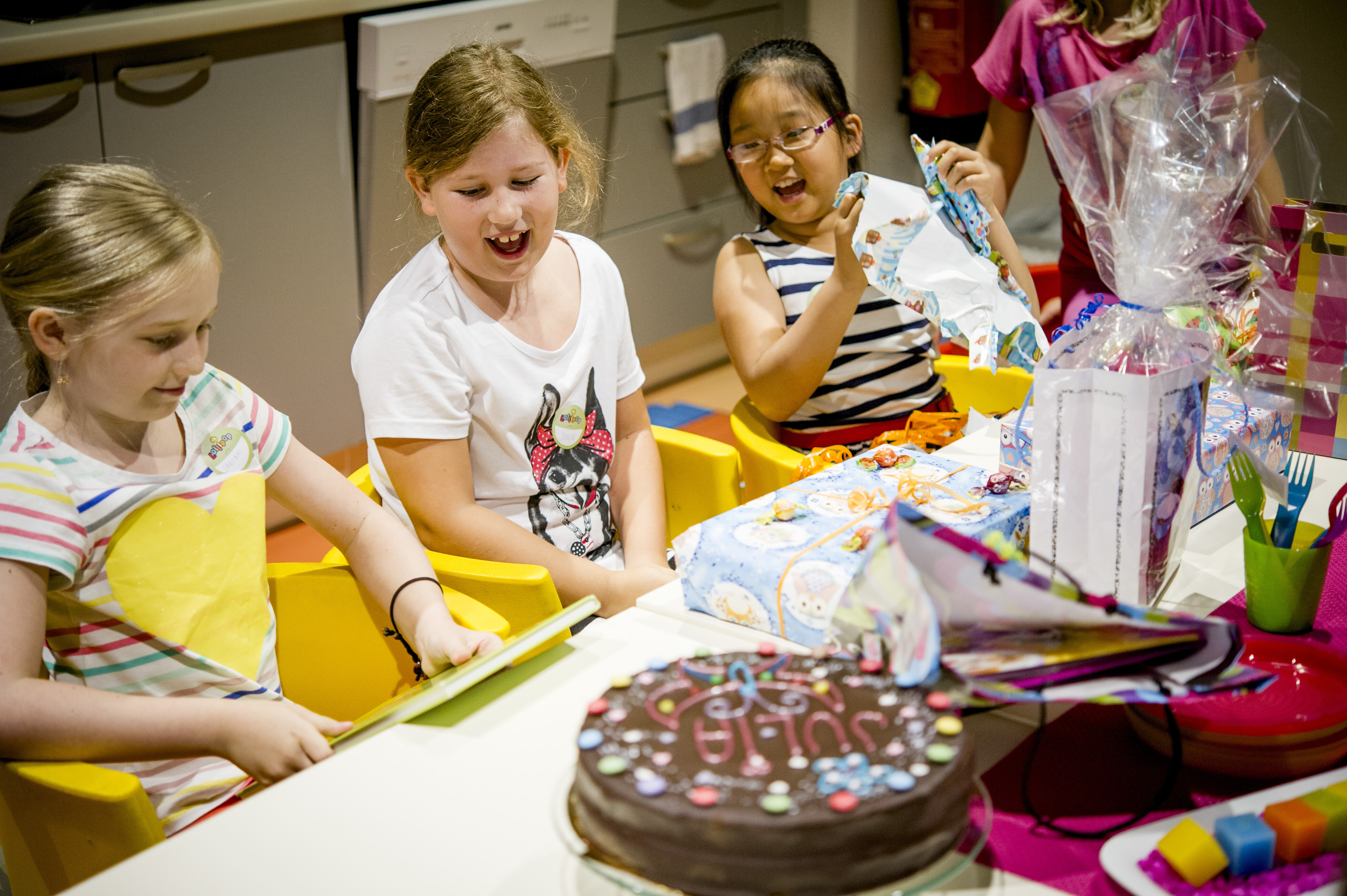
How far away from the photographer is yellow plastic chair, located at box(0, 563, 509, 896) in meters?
0.94

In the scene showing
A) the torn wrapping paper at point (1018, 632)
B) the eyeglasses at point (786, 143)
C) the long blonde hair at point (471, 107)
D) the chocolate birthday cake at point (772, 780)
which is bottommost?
the chocolate birthday cake at point (772, 780)

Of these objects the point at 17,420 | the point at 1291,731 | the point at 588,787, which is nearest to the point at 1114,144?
the point at 1291,731

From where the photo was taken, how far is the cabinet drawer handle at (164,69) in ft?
7.15

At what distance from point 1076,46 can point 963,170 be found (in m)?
0.81

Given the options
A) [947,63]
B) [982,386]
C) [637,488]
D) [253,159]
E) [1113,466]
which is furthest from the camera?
[947,63]

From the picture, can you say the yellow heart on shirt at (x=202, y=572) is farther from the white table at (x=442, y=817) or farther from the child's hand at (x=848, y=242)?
the child's hand at (x=848, y=242)

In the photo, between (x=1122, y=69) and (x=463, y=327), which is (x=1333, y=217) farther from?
(x=463, y=327)

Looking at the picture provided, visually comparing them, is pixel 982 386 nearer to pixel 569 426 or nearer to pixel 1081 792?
pixel 569 426

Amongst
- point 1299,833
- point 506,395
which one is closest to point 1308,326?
point 1299,833

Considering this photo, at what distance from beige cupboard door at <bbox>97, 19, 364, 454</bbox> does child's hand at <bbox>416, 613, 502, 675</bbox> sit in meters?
1.47

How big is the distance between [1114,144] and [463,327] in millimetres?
736

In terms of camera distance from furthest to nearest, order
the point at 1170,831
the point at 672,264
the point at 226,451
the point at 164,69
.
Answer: the point at 672,264 → the point at 164,69 → the point at 226,451 → the point at 1170,831

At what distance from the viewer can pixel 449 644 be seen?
112 cm

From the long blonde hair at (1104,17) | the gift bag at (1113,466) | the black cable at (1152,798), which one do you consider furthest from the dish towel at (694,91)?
the black cable at (1152,798)
